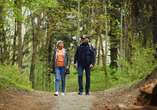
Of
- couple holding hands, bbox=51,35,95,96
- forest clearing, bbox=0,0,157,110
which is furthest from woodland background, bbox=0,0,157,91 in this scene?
couple holding hands, bbox=51,35,95,96

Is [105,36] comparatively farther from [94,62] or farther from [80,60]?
[80,60]

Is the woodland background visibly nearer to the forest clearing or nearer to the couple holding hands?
the forest clearing

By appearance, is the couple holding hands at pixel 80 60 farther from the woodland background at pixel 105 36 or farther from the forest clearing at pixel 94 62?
the woodland background at pixel 105 36

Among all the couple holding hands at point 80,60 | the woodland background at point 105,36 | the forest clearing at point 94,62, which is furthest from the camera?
the woodland background at point 105,36

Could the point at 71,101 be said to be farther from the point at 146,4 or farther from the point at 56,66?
the point at 146,4

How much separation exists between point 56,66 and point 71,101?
2.08 meters

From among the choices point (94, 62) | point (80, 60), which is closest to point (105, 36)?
point (94, 62)

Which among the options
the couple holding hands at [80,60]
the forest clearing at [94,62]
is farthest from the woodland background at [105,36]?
the couple holding hands at [80,60]

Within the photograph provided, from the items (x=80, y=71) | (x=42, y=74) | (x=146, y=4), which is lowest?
(x=42, y=74)

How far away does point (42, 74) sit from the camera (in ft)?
91.7

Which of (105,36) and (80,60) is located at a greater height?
(105,36)

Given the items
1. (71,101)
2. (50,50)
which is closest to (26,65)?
(50,50)

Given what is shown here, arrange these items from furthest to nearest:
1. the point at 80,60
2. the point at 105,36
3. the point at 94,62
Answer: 1. the point at 105,36
2. the point at 94,62
3. the point at 80,60

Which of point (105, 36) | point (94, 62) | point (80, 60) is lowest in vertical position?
point (94, 62)
